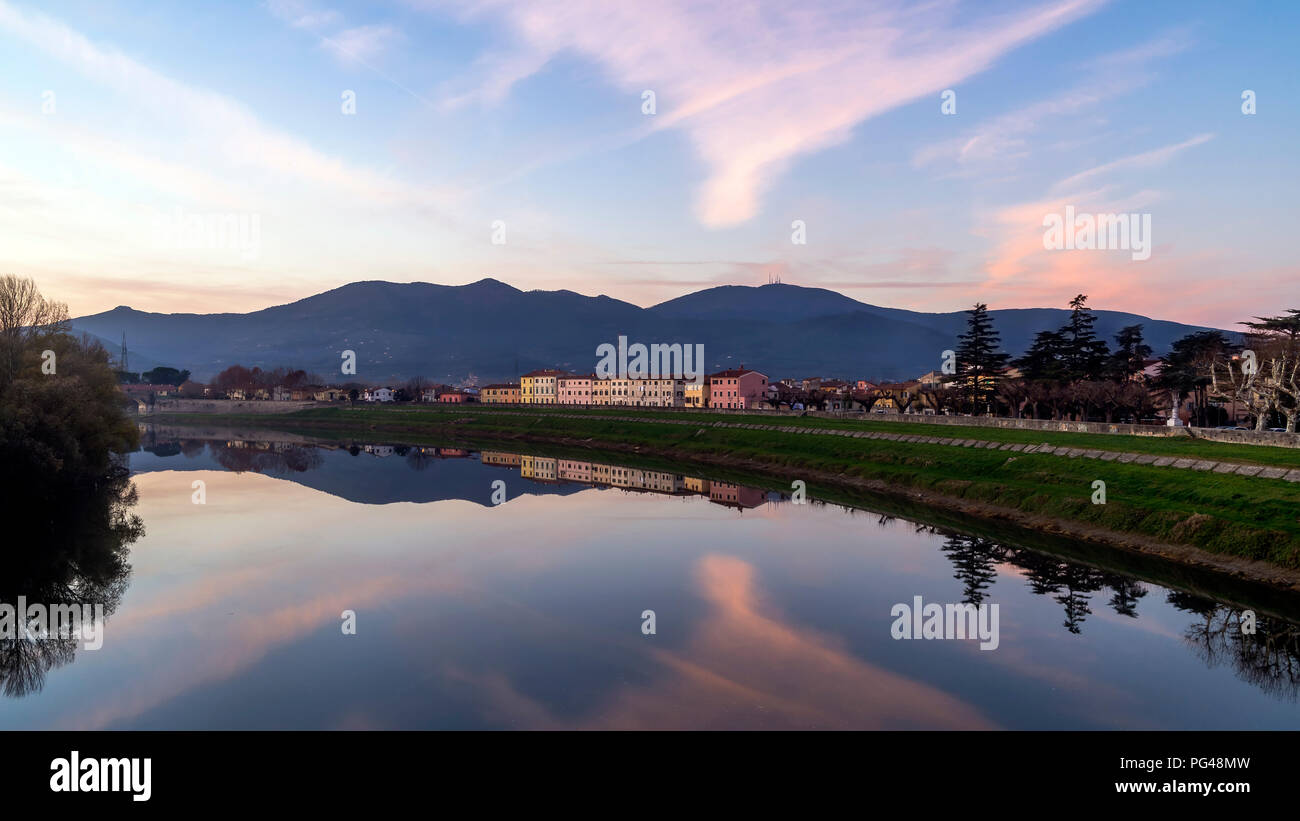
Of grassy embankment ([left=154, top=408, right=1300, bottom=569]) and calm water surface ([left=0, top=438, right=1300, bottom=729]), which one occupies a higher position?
grassy embankment ([left=154, top=408, right=1300, bottom=569])

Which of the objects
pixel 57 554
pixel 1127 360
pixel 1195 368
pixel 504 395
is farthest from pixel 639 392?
pixel 57 554

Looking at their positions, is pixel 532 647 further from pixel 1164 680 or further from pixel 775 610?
pixel 1164 680

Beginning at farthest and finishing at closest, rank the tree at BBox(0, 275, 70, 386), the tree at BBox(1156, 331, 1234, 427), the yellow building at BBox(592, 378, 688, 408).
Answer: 1. the yellow building at BBox(592, 378, 688, 408)
2. the tree at BBox(1156, 331, 1234, 427)
3. the tree at BBox(0, 275, 70, 386)

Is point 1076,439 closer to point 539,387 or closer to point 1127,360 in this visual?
point 1127,360

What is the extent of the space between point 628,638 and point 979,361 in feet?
247

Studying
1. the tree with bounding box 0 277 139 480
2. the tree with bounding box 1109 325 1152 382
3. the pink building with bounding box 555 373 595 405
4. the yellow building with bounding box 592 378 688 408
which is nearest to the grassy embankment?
the tree with bounding box 1109 325 1152 382

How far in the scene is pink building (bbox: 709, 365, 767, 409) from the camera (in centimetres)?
14746

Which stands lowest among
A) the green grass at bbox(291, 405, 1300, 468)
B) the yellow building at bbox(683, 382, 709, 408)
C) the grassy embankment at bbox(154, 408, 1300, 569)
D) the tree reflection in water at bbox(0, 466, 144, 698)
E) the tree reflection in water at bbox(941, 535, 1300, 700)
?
the tree reflection in water at bbox(941, 535, 1300, 700)

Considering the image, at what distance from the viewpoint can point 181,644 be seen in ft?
66.5

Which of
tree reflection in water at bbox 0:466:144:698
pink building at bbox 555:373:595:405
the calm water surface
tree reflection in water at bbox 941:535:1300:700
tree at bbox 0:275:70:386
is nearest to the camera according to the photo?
the calm water surface

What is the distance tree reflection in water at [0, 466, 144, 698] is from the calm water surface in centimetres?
30

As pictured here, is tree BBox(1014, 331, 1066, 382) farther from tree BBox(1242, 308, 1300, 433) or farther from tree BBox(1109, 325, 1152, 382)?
tree BBox(1242, 308, 1300, 433)
